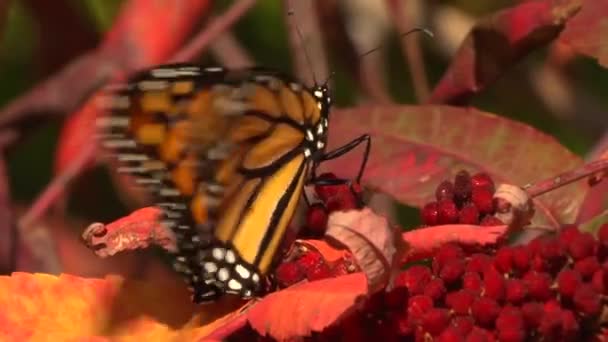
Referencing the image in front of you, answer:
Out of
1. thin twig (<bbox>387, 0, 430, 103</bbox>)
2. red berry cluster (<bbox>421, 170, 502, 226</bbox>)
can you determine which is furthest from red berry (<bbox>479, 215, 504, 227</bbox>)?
thin twig (<bbox>387, 0, 430, 103</bbox>)

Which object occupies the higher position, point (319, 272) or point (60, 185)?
point (319, 272)

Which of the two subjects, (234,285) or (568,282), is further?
(234,285)

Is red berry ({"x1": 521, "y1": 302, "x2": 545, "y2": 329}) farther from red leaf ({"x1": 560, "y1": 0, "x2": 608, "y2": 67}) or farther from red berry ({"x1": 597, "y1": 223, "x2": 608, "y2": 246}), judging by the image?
red leaf ({"x1": 560, "y1": 0, "x2": 608, "y2": 67})

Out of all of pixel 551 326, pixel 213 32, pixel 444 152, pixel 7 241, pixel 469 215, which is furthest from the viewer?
pixel 213 32

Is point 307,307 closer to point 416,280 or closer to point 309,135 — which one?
point 416,280

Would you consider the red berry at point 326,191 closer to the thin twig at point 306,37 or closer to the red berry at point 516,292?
the red berry at point 516,292

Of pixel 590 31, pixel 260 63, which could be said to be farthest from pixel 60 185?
pixel 260 63
